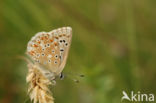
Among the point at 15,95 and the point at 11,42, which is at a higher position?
the point at 11,42

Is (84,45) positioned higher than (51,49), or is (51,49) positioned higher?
(51,49)

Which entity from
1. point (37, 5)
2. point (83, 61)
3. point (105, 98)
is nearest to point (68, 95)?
point (83, 61)

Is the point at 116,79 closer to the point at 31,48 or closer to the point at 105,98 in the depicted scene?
the point at 105,98

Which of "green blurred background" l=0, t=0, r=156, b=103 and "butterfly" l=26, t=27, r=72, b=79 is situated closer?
"butterfly" l=26, t=27, r=72, b=79

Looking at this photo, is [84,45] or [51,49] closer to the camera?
[51,49]

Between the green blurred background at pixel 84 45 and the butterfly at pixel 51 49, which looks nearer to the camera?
the butterfly at pixel 51 49
